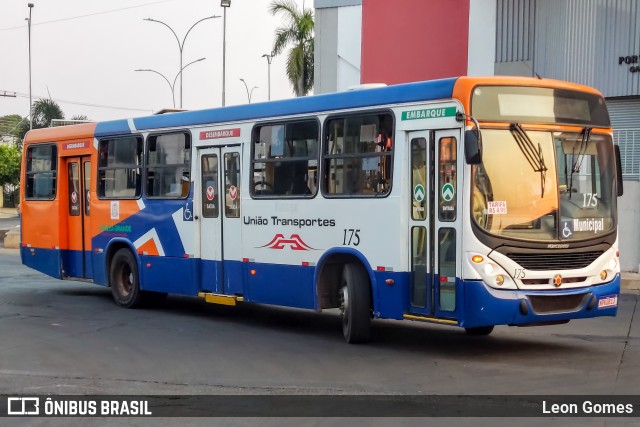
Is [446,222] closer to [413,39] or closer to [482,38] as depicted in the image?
[482,38]

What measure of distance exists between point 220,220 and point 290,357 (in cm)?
356

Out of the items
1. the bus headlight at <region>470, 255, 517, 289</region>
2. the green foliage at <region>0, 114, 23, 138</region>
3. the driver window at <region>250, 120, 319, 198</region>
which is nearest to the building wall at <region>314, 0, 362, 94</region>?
the driver window at <region>250, 120, 319, 198</region>

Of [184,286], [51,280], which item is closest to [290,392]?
[184,286]

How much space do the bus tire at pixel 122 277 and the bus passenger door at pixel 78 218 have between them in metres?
0.87

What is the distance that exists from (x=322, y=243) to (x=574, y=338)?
11.4ft

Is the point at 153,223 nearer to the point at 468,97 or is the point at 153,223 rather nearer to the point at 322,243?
the point at 322,243

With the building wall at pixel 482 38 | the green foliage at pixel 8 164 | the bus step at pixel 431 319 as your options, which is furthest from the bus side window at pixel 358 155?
the green foliage at pixel 8 164

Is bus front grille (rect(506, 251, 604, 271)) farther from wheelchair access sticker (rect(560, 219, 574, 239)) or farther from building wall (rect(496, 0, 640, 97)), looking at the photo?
building wall (rect(496, 0, 640, 97))

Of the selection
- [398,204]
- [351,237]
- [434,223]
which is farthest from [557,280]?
[351,237]

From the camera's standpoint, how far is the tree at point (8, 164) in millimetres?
71113

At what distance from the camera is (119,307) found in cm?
1561

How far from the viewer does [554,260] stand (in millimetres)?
9945

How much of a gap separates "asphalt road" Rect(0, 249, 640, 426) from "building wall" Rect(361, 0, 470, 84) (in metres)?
11.9

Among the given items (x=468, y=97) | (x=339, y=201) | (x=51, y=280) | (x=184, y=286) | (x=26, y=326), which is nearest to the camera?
(x=468, y=97)
